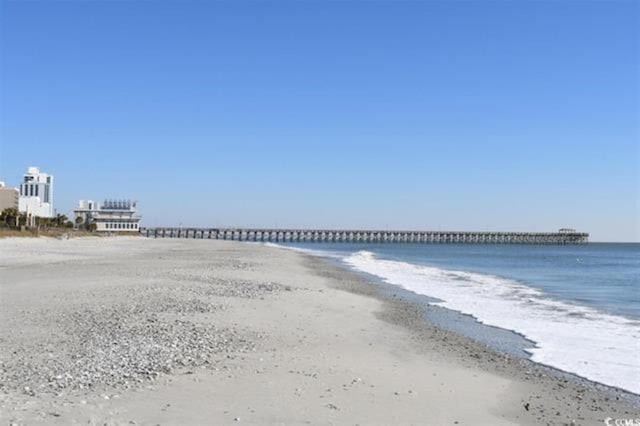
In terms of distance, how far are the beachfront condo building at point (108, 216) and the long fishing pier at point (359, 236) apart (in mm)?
6075

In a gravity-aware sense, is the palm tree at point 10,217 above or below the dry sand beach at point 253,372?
above

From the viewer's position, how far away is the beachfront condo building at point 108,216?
14788 centimetres

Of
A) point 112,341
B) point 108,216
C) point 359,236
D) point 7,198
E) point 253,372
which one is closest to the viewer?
point 253,372

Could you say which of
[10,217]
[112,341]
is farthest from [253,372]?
[10,217]

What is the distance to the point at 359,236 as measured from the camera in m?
175

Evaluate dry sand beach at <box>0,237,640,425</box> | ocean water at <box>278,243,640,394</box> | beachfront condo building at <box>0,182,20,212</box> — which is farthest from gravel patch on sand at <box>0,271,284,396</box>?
beachfront condo building at <box>0,182,20,212</box>

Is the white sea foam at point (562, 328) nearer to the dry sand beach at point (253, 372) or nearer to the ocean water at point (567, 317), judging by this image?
the ocean water at point (567, 317)

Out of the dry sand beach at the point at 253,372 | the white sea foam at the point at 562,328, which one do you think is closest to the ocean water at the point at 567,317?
the white sea foam at the point at 562,328

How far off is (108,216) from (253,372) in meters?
155

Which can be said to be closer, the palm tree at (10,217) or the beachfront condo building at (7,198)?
the palm tree at (10,217)

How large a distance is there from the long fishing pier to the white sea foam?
465 ft

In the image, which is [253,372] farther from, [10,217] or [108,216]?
[108,216]

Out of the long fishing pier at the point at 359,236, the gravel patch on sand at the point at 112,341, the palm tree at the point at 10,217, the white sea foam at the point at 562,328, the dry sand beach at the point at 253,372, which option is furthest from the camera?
the long fishing pier at the point at 359,236

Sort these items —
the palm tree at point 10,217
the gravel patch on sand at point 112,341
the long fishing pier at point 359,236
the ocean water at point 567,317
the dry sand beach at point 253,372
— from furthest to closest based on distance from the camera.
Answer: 1. the long fishing pier at point 359,236
2. the palm tree at point 10,217
3. the ocean water at point 567,317
4. the gravel patch on sand at point 112,341
5. the dry sand beach at point 253,372
